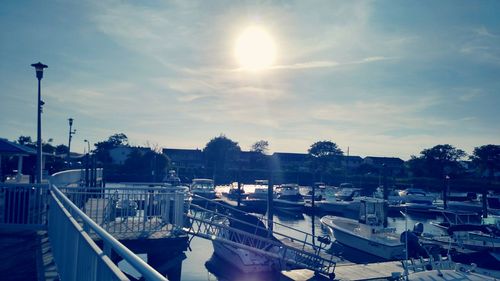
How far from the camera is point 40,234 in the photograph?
33.9ft

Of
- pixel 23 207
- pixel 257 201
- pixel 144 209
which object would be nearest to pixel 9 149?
pixel 23 207

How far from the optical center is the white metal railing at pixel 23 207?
10938 millimetres

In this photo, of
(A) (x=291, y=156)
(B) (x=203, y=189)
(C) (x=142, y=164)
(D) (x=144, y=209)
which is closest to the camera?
(D) (x=144, y=209)

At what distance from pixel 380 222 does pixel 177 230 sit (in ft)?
59.0

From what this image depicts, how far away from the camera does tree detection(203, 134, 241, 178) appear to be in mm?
101375

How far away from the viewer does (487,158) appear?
299 feet

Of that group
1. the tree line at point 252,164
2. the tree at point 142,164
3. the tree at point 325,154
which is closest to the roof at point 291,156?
the tree at point 325,154

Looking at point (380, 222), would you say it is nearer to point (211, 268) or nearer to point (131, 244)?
point (211, 268)

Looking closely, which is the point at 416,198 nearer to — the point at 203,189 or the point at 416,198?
the point at 416,198

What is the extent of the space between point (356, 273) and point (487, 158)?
292 ft

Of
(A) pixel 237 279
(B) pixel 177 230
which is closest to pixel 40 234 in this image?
(B) pixel 177 230

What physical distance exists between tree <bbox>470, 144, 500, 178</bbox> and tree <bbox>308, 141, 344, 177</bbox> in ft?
123

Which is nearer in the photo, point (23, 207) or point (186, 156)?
point (23, 207)

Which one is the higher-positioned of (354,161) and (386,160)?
(386,160)
